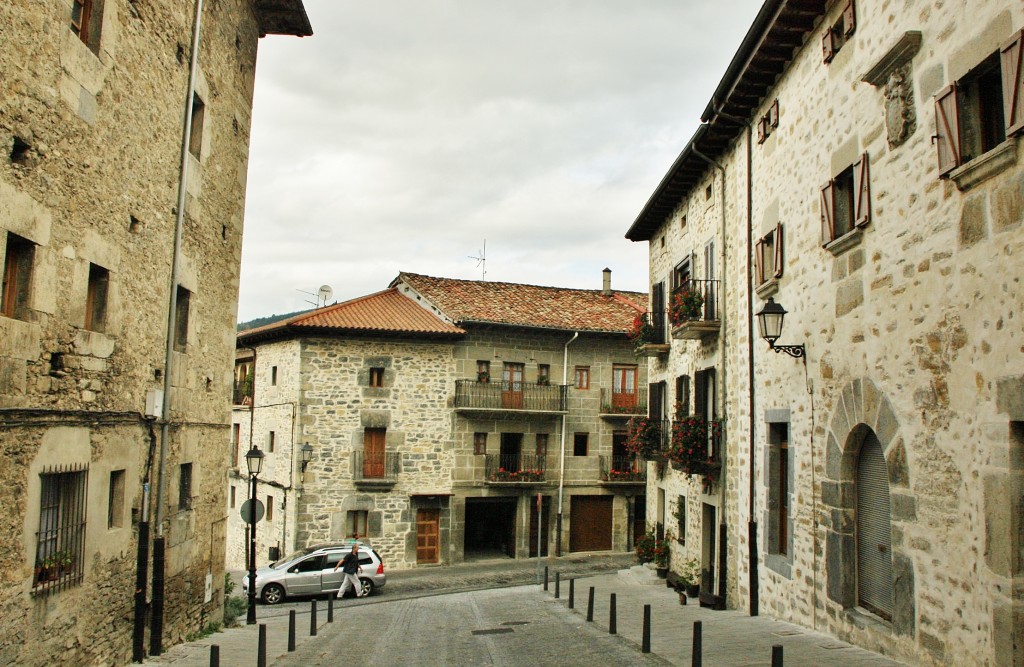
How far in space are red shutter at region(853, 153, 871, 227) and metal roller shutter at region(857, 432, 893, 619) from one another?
2.39 metres

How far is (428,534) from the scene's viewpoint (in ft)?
85.1

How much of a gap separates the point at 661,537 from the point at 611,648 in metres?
9.28

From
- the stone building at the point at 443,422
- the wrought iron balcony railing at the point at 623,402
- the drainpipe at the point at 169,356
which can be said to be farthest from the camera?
the wrought iron balcony railing at the point at 623,402

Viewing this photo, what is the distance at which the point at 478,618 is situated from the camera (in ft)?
50.7

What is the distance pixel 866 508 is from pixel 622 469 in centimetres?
2055

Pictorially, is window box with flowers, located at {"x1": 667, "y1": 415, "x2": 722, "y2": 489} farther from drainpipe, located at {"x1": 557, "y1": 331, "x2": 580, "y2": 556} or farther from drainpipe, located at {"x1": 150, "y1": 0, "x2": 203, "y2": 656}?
drainpipe, located at {"x1": 557, "y1": 331, "x2": 580, "y2": 556}

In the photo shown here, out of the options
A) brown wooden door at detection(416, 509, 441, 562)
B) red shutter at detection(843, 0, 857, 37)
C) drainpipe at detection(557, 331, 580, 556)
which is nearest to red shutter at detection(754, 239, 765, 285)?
red shutter at detection(843, 0, 857, 37)

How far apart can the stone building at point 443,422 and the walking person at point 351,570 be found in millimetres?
4398

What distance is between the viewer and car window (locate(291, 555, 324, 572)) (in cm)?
2022

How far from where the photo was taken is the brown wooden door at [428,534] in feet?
84.5

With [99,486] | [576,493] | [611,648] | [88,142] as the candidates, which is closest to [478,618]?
[611,648]

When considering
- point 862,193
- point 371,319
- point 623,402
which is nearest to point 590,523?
point 623,402

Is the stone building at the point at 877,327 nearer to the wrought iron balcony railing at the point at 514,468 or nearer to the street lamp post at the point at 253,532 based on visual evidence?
the street lamp post at the point at 253,532

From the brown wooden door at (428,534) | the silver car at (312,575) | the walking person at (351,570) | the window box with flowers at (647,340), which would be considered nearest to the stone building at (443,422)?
the brown wooden door at (428,534)
